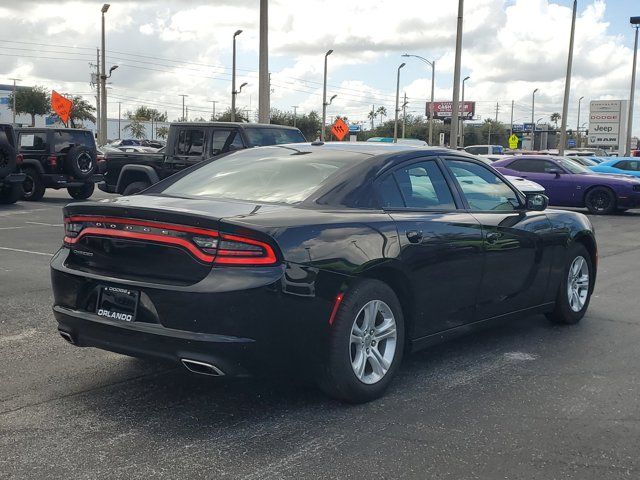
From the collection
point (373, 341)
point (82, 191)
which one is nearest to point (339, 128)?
point (82, 191)

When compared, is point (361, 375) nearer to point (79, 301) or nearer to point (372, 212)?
point (372, 212)

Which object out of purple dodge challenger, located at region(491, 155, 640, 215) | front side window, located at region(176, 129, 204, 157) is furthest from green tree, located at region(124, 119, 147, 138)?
front side window, located at region(176, 129, 204, 157)

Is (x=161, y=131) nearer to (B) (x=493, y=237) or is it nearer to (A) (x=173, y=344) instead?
(B) (x=493, y=237)

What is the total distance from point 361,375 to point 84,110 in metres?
98.4

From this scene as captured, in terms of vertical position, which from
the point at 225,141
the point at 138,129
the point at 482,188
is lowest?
the point at 482,188

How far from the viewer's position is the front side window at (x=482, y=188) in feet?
18.2

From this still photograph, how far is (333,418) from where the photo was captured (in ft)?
13.9

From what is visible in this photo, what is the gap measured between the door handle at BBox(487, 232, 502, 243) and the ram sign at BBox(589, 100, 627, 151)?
51.4 metres

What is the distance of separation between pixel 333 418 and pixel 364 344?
0.48m

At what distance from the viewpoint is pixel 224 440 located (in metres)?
3.88

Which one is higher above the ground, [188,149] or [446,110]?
[446,110]

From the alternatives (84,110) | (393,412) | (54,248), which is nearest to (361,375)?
(393,412)

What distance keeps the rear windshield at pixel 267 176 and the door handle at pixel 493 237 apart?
3.73 feet

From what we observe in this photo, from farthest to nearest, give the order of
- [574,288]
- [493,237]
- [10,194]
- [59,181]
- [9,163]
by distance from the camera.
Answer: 1. [59,181]
2. [10,194]
3. [9,163]
4. [574,288]
5. [493,237]
